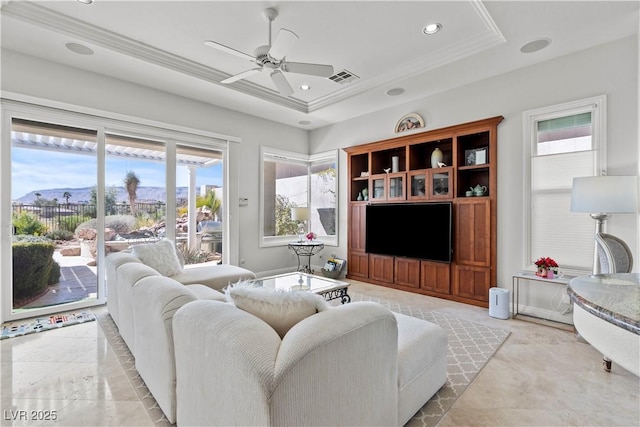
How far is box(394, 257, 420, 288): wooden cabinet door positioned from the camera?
180 inches

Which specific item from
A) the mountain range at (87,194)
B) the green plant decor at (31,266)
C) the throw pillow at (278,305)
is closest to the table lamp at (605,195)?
the throw pillow at (278,305)

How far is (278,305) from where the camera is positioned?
4.55ft

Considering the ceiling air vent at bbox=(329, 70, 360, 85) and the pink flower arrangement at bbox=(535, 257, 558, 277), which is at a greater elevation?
the ceiling air vent at bbox=(329, 70, 360, 85)

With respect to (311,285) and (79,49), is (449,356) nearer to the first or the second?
(311,285)

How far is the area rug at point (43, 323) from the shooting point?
2.97 metres

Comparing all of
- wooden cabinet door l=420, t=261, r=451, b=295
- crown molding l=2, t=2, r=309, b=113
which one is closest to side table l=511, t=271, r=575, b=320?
wooden cabinet door l=420, t=261, r=451, b=295

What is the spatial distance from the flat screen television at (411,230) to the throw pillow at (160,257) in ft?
9.82

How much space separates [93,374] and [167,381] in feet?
3.33

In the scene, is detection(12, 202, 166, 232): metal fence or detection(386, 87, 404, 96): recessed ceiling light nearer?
detection(12, 202, 166, 232): metal fence

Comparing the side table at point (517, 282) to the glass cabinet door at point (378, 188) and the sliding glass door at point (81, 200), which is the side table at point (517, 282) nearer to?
the glass cabinet door at point (378, 188)

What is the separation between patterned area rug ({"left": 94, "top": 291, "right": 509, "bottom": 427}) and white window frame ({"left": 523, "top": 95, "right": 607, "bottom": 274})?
119 cm

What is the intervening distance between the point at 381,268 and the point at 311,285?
1.99m

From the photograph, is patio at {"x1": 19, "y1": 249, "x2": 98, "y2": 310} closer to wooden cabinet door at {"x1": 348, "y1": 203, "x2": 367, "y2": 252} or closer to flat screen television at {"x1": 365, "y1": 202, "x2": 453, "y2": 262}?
wooden cabinet door at {"x1": 348, "y1": 203, "x2": 367, "y2": 252}

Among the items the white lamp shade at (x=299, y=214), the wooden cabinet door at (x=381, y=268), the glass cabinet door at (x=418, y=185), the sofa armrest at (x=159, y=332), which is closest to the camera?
the sofa armrest at (x=159, y=332)
